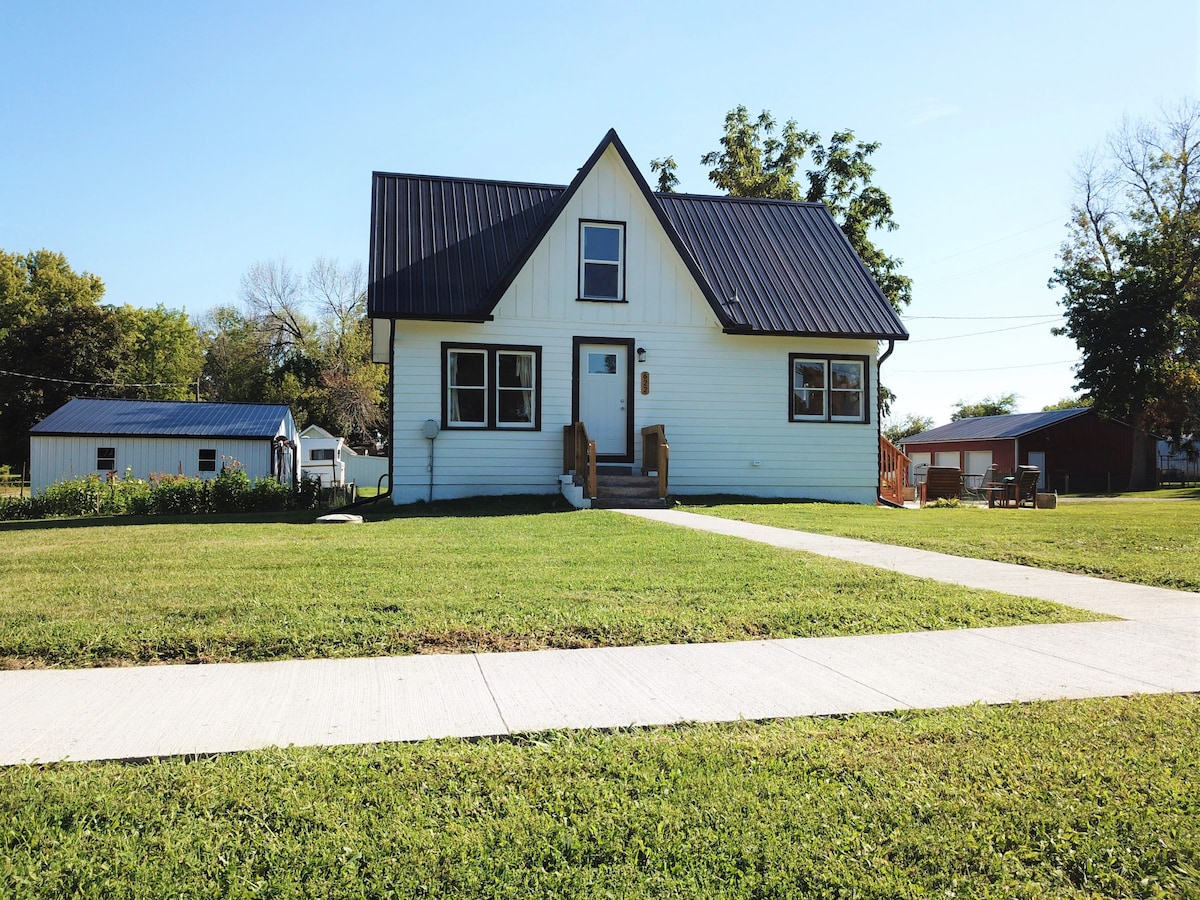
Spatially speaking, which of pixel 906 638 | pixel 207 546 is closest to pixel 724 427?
pixel 207 546

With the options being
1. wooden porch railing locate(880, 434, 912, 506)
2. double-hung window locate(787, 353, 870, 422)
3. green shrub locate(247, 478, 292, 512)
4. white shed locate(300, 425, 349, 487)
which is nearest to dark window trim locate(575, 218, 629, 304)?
double-hung window locate(787, 353, 870, 422)

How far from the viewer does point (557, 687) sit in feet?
13.9

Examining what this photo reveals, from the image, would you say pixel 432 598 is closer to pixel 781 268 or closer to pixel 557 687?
pixel 557 687

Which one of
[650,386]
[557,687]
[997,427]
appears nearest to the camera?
[557,687]

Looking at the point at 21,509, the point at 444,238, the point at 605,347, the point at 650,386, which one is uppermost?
the point at 444,238

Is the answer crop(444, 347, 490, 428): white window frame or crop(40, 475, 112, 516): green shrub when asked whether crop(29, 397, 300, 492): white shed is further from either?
crop(444, 347, 490, 428): white window frame

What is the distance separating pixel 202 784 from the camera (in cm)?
298

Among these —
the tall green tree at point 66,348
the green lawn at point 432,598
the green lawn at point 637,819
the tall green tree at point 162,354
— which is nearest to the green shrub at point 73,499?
the green lawn at point 432,598

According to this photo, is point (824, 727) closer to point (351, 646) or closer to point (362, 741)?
point (362, 741)

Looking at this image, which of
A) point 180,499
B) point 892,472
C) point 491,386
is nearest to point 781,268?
point 892,472

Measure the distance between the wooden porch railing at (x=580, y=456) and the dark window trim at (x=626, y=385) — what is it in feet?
1.77

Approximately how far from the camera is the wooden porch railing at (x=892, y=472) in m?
18.6

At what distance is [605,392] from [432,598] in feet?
36.5

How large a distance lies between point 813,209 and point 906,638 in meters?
17.3
